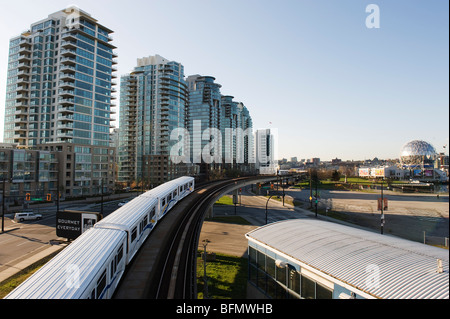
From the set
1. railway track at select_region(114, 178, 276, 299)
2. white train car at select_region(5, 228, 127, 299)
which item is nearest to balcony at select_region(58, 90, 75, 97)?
railway track at select_region(114, 178, 276, 299)

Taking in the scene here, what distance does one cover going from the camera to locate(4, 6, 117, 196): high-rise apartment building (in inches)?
2468

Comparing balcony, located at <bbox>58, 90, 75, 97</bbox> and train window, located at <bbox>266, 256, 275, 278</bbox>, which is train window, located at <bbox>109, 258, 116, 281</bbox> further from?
balcony, located at <bbox>58, 90, 75, 97</bbox>

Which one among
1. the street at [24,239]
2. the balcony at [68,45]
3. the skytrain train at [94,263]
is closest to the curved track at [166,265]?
the skytrain train at [94,263]

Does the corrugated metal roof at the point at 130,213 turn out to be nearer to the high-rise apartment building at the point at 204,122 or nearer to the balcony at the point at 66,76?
the balcony at the point at 66,76

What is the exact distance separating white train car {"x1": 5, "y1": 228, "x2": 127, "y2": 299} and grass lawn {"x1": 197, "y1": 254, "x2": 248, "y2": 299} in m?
9.10

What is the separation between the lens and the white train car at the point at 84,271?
791 cm

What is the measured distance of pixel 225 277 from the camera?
2192 cm

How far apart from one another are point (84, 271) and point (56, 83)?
73.1 m

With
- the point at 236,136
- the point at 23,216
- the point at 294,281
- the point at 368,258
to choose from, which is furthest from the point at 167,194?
the point at 236,136

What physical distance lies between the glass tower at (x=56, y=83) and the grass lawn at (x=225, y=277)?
54690 millimetres

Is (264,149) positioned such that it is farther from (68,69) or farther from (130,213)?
(130,213)
